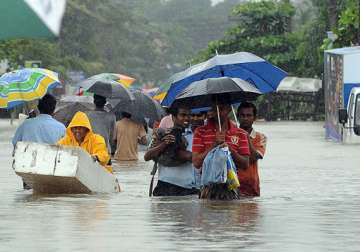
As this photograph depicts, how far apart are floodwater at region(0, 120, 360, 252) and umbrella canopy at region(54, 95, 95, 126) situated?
4515 millimetres

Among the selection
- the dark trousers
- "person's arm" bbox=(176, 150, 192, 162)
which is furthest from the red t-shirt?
the dark trousers

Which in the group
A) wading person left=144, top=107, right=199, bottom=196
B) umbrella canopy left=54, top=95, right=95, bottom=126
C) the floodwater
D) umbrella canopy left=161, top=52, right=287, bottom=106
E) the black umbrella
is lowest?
the floodwater

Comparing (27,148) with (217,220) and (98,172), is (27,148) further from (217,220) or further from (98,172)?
(217,220)

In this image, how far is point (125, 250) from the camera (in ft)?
32.7

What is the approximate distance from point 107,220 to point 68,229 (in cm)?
109

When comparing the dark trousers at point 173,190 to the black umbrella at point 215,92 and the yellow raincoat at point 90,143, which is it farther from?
the yellow raincoat at point 90,143

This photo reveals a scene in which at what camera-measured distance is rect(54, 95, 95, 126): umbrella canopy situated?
24906mm

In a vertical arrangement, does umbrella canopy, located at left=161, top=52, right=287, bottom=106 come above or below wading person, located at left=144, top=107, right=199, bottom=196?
above

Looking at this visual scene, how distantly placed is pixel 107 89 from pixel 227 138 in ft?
27.0

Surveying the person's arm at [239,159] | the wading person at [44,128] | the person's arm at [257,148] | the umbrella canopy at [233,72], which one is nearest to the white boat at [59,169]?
the wading person at [44,128]

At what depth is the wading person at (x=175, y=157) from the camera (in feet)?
47.0

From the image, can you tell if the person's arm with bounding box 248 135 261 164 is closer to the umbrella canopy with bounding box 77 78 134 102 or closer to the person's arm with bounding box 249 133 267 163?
the person's arm with bounding box 249 133 267 163

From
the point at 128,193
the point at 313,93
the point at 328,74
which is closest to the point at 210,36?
the point at 313,93

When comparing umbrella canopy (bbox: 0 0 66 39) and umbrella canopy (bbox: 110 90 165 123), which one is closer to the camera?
umbrella canopy (bbox: 0 0 66 39)
